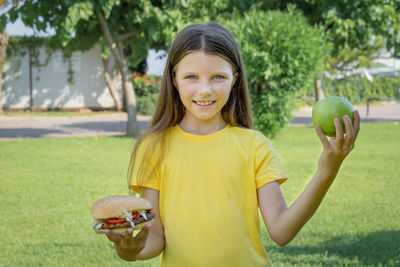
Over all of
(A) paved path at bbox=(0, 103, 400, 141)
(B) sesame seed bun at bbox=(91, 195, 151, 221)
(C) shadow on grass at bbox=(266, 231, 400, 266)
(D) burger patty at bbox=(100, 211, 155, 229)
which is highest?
(B) sesame seed bun at bbox=(91, 195, 151, 221)

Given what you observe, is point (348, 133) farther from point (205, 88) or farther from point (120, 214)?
point (120, 214)

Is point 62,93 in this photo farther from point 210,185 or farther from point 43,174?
point 210,185

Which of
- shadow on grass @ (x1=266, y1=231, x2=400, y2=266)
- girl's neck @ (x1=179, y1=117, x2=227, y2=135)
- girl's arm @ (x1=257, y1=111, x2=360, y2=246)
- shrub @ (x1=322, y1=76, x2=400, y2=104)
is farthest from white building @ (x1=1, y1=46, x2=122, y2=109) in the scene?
girl's arm @ (x1=257, y1=111, x2=360, y2=246)

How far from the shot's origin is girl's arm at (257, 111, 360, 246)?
1610 mm

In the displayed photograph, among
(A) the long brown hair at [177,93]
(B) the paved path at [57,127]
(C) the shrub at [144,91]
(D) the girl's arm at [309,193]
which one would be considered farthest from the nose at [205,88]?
(C) the shrub at [144,91]

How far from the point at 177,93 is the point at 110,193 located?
4295mm

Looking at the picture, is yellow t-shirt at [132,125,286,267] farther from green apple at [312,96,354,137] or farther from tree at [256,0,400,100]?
tree at [256,0,400,100]

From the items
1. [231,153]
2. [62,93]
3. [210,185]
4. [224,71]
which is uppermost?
[224,71]

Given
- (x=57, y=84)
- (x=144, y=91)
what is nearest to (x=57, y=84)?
(x=57, y=84)

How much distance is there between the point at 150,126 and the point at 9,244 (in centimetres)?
292

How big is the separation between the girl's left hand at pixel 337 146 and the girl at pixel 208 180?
115 mm

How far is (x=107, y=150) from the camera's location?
10.4 m

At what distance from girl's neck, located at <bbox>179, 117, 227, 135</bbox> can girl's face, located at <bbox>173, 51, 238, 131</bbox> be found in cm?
8

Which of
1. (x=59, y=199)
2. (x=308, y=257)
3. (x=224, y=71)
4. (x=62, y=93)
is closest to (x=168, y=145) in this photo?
(x=224, y=71)
